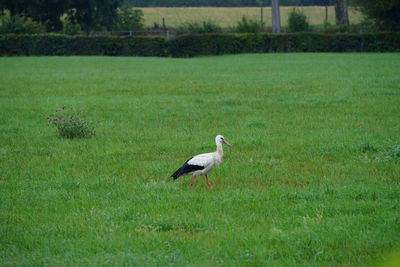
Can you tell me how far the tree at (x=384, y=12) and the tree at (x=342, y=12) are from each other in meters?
12.3

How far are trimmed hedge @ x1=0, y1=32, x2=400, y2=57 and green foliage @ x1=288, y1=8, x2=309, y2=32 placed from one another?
5886mm

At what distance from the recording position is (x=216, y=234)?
7.95 m

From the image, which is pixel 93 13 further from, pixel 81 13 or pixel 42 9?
pixel 42 9

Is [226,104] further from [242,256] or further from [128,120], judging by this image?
[242,256]

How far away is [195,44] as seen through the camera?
62.1 m

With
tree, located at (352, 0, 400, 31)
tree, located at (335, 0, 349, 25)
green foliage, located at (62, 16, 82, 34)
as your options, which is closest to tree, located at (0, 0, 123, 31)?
green foliage, located at (62, 16, 82, 34)

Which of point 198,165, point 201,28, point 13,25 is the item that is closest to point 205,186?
point 198,165

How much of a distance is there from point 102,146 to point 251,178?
486 centimetres

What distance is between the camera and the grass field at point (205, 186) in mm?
7395

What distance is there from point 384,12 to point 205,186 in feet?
191

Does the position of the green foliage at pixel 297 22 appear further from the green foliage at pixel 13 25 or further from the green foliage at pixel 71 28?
the green foliage at pixel 13 25

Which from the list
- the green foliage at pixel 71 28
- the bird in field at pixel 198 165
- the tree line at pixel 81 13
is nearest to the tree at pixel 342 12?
the tree line at pixel 81 13

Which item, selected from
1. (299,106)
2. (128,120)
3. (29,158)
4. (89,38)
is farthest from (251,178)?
(89,38)

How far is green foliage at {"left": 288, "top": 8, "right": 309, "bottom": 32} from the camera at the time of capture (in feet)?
224
